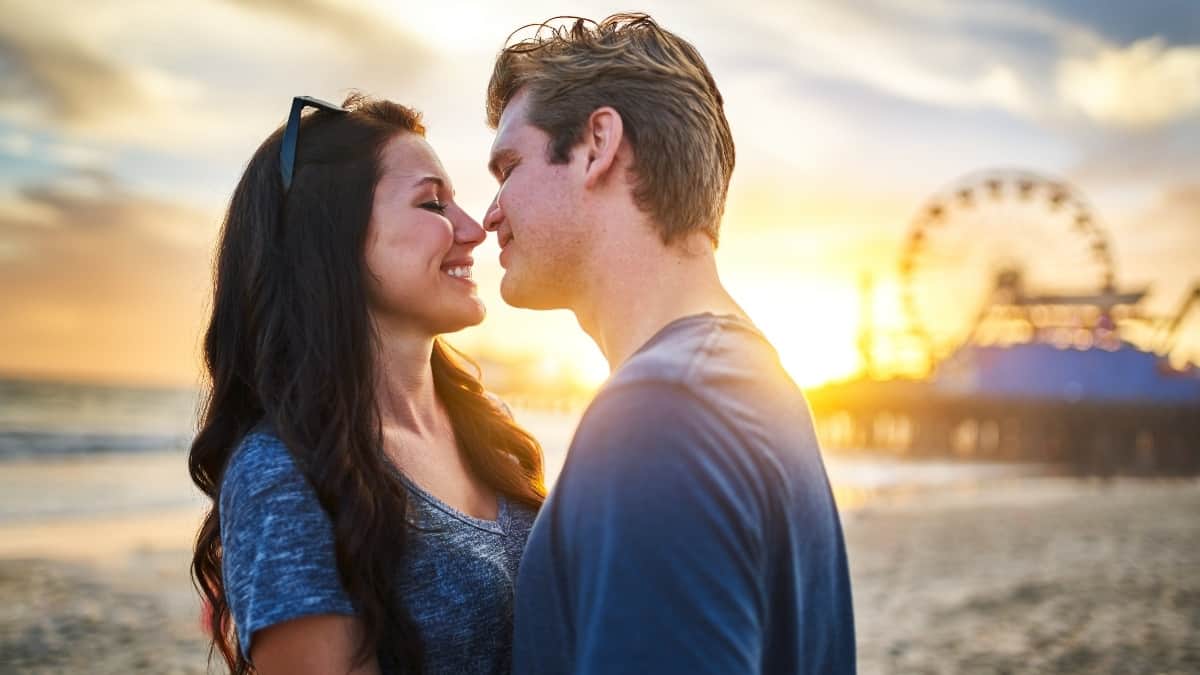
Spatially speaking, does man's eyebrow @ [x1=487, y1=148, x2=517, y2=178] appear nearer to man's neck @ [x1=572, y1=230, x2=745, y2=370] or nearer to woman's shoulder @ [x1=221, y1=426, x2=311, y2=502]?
man's neck @ [x1=572, y1=230, x2=745, y2=370]

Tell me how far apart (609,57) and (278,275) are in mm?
959

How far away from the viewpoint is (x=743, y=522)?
1.20 meters

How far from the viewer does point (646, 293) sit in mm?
1727

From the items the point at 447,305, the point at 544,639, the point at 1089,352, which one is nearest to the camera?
the point at 544,639

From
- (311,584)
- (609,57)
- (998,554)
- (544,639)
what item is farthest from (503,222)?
(998,554)

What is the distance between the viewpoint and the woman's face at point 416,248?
93.0 inches

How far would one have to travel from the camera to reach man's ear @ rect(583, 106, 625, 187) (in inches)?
69.1

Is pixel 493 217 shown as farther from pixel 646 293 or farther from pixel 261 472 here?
pixel 261 472

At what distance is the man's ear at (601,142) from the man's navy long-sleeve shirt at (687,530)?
42 centimetres

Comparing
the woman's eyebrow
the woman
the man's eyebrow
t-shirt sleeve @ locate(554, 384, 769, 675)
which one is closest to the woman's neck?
the woman

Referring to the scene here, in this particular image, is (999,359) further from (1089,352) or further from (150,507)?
(150,507)

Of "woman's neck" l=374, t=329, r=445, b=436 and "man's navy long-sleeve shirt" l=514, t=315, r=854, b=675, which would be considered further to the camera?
"woman's neck" l=374, t=329, r=445, b=436

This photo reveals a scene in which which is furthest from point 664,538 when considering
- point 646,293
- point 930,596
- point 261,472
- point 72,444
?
point 72,444

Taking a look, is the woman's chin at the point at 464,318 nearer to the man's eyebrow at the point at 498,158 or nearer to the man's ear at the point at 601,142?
the man's eyebrow at the point at 498,158
